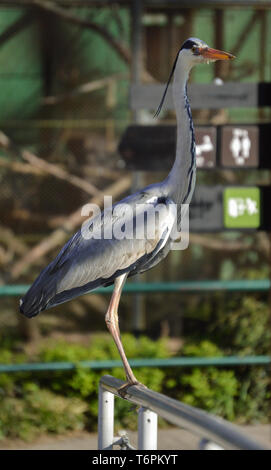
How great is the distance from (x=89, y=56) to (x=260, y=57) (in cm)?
172

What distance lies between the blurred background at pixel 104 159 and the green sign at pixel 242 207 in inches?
28.1

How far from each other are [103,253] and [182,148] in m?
0.63

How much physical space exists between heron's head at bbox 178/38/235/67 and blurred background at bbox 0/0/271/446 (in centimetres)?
355

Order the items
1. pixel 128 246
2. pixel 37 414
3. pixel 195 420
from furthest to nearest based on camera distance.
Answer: pixel 37 414, pixel 128 246, pixel 195 420

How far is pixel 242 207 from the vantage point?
635 centimetres

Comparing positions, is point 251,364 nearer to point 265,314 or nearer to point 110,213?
point 265,314

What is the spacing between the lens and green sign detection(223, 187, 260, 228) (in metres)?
6.28

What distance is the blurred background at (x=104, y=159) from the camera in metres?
7.13

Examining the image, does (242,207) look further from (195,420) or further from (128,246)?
(195,420)

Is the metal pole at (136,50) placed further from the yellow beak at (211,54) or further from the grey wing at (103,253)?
the yellow beak at (211,54)

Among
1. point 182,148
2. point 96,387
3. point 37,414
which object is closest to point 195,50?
point 182,148

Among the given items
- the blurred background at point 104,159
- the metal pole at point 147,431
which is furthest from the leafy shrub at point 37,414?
the metal pole at point 147,431

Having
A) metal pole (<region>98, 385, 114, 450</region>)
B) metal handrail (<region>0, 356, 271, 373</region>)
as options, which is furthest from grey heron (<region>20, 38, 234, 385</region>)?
metal handrail (<region>0, 356, 271, 373</region>)

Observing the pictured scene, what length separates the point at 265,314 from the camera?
23.1 feet
